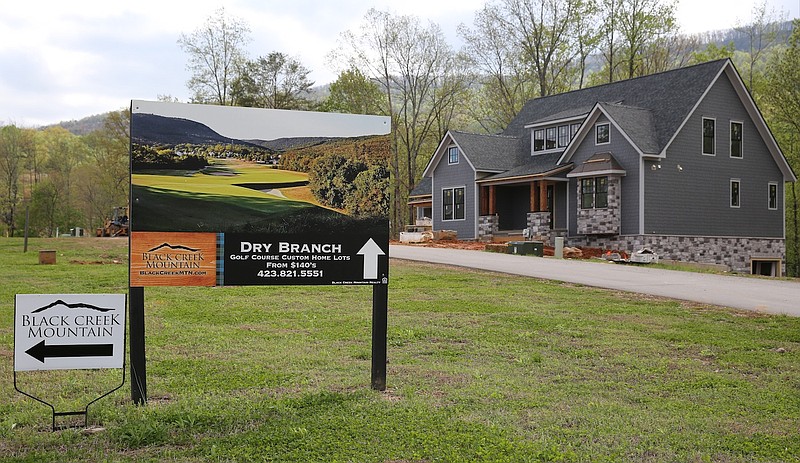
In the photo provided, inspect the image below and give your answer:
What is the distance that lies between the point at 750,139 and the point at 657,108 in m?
4.43

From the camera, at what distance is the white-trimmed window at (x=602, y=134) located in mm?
29625

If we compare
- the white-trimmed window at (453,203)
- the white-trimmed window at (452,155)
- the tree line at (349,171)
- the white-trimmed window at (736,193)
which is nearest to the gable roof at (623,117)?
the white-trimmed window at (452,155)

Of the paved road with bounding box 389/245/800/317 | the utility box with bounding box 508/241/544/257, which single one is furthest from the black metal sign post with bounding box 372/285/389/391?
the utility box with bounding box 508/241/544/257

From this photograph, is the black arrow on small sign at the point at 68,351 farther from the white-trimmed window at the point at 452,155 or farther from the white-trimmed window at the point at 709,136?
the white-trimmed window at the point at 452,155

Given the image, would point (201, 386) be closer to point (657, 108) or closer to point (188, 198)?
point (188, 198)

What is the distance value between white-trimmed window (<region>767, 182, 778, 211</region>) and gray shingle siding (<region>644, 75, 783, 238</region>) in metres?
0.20

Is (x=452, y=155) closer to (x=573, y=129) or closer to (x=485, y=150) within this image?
(x=485, y=150)

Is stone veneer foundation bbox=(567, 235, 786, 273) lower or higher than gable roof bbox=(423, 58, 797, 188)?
lower

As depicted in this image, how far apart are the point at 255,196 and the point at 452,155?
2991cm

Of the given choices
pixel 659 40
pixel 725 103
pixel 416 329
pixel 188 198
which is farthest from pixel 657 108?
pixel 188 198

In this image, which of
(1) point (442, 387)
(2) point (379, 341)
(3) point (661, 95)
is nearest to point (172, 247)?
(2) point (379, 341)

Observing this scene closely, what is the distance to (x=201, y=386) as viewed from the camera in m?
6.98

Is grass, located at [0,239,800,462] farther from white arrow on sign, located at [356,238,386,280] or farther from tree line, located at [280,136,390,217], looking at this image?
tree line, located at [280,136,390,217]

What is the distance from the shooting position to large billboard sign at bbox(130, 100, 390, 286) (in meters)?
6.37
